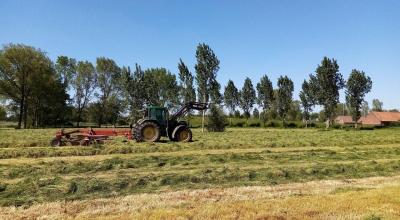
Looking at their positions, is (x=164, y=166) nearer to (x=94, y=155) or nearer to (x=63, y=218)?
(x=94, y=155)

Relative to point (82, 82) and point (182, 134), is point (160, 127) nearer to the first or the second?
point (182, 134)

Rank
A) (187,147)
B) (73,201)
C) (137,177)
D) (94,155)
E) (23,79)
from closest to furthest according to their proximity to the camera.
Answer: (73,201)
(137,177)
(94,155)
(187,147)
(23,79)

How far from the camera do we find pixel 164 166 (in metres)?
14.7

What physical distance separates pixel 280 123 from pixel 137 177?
2622 inches

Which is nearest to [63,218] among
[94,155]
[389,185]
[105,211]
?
[105,211]

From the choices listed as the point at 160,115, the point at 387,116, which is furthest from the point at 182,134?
the point at 387,116

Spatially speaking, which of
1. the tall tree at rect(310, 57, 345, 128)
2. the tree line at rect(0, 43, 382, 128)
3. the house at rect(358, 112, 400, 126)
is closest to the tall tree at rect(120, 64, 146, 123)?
the tree line at rect(0, 43, 382, 128)

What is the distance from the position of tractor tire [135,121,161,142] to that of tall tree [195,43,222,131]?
28.9 m

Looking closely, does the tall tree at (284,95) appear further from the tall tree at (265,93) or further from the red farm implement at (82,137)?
the red farm implement at (82,137)

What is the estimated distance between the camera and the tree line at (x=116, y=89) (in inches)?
2359

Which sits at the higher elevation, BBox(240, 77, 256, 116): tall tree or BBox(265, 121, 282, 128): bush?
BBox(240, 77, 256, 116): tall tree

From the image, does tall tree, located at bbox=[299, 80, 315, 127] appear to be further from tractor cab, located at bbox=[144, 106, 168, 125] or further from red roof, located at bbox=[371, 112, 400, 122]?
tractor cab, located at bbox=[144, 106, 168, 125]

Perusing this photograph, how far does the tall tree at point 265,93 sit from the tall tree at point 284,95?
236 cm

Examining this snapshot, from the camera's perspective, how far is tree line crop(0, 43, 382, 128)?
197 feet
